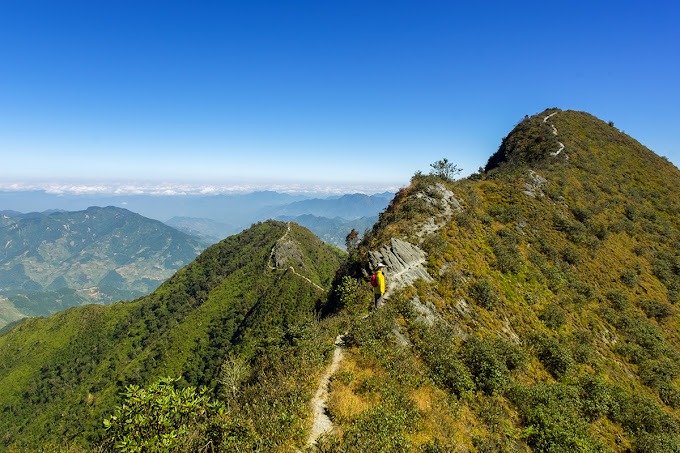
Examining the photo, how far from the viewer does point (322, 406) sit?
10.8m

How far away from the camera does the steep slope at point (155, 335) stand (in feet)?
304

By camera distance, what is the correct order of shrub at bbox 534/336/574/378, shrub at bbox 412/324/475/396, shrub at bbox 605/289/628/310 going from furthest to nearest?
1. shrub at bbox 605/289/628/310
2. shrub at bbox 534/336/574/378
3. shrub at bbox 412/324/475/396

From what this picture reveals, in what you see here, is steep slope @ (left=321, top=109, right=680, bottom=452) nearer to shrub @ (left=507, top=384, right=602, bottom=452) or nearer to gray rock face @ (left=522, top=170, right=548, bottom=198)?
shrub @ (left=507, top=384, right=602, bottom=452)

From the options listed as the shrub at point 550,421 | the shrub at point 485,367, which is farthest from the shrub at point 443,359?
the shrub at point 550,421

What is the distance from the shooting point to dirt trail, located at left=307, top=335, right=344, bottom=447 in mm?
9613

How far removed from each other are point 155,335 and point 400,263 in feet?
442

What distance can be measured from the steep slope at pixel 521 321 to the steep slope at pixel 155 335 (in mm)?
54343

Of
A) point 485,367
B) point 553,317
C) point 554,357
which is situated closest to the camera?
point 485,367

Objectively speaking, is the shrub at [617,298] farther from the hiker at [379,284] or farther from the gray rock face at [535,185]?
the hiker at [379,284]

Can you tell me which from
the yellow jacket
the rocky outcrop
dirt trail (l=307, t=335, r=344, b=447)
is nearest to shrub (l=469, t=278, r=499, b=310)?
the rocky outcrop

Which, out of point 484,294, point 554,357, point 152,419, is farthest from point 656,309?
point 152,419

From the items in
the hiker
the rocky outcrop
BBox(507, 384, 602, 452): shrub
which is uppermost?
the rocky outcrop

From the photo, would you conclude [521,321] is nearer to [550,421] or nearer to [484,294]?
[484,294]

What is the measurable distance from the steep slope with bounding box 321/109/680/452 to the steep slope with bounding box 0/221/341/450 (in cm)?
5434
